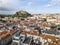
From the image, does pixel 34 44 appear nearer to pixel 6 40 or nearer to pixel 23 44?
pixel 23 44

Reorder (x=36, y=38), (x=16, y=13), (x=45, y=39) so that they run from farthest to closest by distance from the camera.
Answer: (x=16, y=13)
(x=36, y=38)
(x=45, y=39)

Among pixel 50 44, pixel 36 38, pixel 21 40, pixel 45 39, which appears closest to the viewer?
pixel 50 44

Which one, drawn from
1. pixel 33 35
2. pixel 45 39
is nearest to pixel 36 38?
pixel 33 35

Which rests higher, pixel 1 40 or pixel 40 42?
pixel 1 40

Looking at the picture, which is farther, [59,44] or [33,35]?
[33,35]

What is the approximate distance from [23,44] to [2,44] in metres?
2.76

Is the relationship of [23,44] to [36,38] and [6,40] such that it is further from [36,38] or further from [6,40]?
[36,38]

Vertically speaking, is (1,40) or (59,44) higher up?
(1,40)

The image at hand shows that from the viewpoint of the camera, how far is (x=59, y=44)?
14.1 meters

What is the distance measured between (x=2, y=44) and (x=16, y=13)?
53.4 m

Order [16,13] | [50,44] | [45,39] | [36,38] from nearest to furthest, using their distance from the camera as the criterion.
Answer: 1. [50,44]
2. [45,39]
3. [36,38]
4. [16,13]

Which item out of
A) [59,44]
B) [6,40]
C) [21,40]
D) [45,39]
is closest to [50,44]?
[59,44]

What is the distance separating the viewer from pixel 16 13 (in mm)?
67188

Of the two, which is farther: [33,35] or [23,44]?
[33,35]
